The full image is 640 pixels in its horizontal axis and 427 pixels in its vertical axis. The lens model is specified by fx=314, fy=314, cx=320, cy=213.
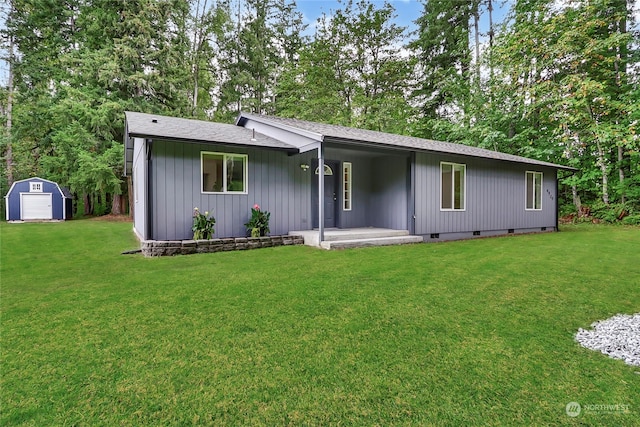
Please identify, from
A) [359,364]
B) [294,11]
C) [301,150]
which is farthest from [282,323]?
[294,11]

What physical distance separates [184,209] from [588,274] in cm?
720

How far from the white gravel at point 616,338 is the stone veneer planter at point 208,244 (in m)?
5.45

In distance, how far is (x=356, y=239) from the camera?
7.18 meters

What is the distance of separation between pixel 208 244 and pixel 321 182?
104 inches

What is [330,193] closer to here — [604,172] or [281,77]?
[604,172]

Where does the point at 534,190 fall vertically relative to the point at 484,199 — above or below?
above

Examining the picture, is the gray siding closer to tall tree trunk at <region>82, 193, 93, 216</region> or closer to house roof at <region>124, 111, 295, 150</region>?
house roof at <region>124, 111, 295, 150</region>

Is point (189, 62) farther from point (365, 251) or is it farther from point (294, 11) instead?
point (365, 251)

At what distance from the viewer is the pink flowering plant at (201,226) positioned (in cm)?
664

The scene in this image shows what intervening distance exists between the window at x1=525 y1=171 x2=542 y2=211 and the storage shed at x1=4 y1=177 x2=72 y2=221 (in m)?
19.0

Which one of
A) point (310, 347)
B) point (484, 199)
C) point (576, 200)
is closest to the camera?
point (310, 347)

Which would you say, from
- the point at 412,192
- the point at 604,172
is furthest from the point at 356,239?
the point at 604,172

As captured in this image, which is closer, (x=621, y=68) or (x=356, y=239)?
(x=356, y=239)

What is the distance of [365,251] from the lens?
6.43 meters
